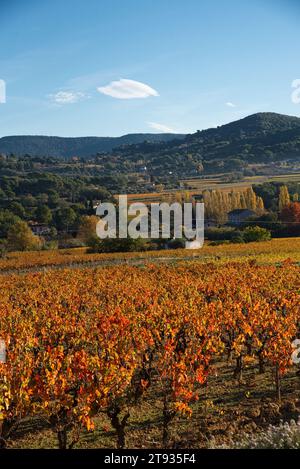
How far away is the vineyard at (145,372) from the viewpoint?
9336 millimetres

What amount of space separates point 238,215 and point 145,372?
7088 cm

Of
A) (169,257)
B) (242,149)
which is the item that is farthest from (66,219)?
(242,149)

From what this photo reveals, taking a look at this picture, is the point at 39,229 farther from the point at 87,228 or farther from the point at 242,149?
the point at 242,149

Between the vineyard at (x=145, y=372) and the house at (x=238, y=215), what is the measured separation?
6025cm

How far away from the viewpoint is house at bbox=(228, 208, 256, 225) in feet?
257

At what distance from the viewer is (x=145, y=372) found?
11.9 m

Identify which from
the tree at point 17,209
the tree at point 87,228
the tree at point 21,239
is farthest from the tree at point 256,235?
the tree at point 17,209

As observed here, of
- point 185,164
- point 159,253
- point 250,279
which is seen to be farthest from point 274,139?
point 250,279

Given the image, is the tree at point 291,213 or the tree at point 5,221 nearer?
the tree at point 291,213

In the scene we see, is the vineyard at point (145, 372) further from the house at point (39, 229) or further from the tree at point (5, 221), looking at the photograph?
the house at point (39, 229)

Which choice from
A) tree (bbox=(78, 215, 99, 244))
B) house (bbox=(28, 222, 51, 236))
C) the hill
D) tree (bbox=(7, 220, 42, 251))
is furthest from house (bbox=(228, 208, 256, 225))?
the hill

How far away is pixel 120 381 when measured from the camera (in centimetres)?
947

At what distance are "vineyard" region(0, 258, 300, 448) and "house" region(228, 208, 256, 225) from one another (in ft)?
198

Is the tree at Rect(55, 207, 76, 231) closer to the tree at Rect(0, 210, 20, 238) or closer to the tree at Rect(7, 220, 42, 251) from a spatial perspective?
the tree at Rect(0, 210, 20, 238)
